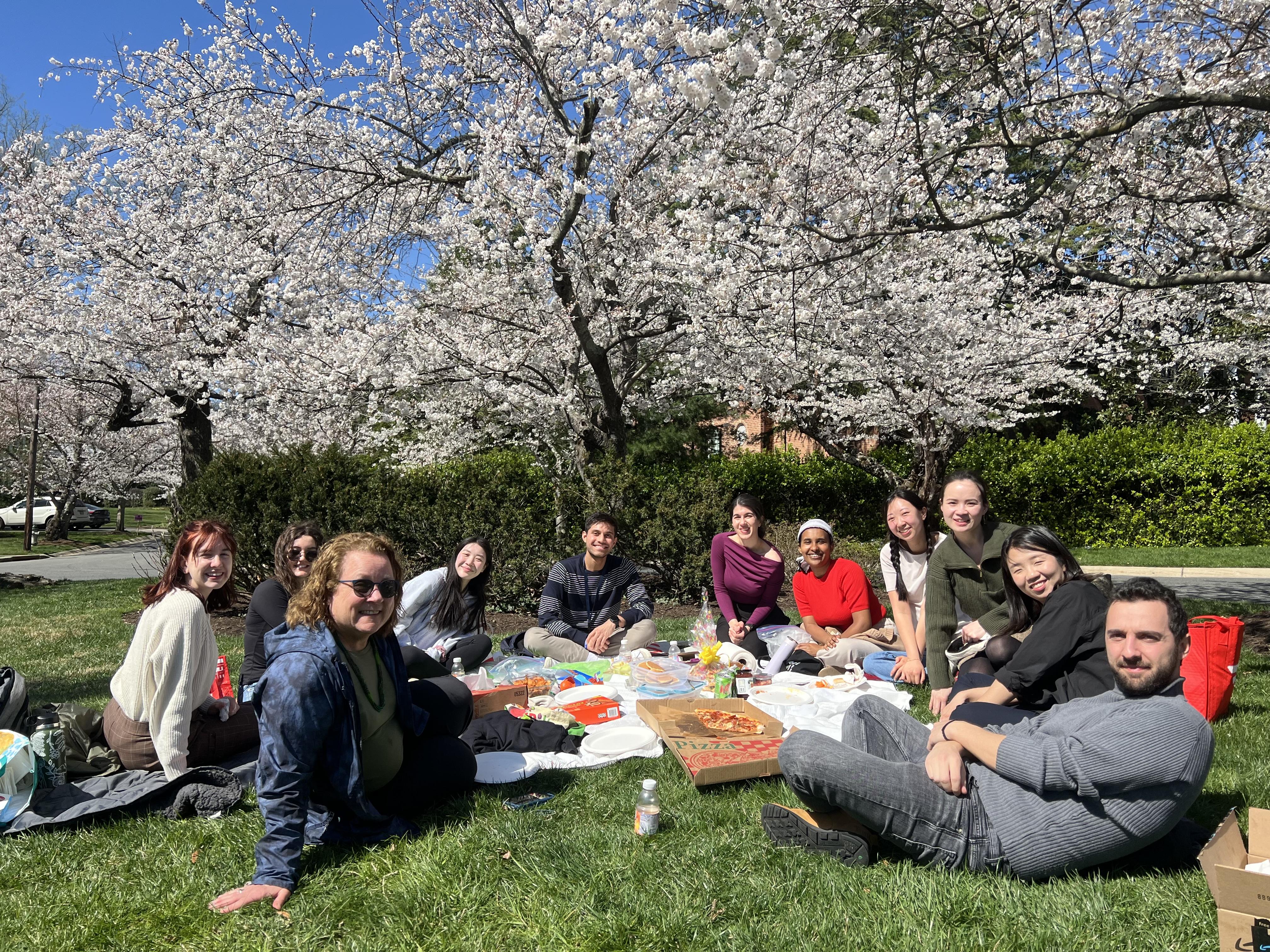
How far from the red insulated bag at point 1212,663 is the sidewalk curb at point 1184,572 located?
7.28 metres

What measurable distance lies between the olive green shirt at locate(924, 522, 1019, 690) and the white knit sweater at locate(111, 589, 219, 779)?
3.90 meters

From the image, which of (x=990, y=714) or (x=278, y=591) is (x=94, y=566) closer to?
(x=278, y=591)

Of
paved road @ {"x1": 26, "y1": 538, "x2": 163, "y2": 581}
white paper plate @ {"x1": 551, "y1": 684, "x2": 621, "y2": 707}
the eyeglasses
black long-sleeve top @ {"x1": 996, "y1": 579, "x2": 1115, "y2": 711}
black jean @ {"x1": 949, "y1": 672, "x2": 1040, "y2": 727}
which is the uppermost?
the eyeglasses

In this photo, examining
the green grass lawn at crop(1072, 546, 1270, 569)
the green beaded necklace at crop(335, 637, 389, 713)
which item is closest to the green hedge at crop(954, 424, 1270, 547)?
the green grass lawn at crop(1072, 546, 1270, 569)

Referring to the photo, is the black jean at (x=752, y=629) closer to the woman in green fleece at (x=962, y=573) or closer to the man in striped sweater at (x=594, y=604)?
the man in striped sweater at (x=594, y=604)

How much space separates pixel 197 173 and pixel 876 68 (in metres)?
10.5

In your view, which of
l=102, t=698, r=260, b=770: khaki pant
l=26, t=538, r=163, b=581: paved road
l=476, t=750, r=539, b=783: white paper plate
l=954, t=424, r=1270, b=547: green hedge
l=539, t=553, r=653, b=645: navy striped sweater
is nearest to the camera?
l=102, t=698, r=260, b=770: khaki pant

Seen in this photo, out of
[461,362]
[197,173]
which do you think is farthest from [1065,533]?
[197,173]

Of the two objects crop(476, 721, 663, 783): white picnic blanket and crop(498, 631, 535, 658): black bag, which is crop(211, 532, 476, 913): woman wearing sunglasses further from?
crop(498, 631, 535, 658): black bag

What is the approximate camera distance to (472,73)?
28.1 ft

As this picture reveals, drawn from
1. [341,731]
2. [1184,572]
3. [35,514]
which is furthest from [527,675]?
[35,514]

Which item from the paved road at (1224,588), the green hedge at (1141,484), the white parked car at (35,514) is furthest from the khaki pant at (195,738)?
the white parked car at (35,514)

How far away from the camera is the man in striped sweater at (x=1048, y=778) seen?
7.78 ft

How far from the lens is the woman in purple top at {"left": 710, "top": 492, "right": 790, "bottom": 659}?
637 centimetres
